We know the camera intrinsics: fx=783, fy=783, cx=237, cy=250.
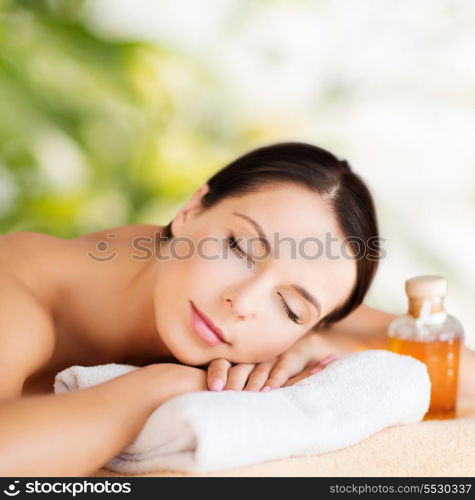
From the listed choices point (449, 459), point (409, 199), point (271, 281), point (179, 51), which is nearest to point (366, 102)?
point (409, 199)

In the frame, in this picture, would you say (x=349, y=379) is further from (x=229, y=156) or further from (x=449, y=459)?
(x=229, y=156)

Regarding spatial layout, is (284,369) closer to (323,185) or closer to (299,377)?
(299,377)

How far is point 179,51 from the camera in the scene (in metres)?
2.34

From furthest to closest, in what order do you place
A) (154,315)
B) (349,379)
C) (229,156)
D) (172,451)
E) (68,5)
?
(229,156) → (68,5) → (154,315) → (349,379) → (172,451)

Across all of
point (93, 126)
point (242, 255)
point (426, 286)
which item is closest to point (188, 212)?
point (242, 255)

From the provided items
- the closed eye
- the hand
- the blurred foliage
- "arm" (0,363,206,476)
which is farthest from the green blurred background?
"arm" (0,363,206,476)

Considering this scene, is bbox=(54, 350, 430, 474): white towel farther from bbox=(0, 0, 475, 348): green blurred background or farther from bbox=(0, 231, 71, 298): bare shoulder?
bbox=(0, 0, 475, 348): green blurred background

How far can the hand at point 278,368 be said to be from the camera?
125cm

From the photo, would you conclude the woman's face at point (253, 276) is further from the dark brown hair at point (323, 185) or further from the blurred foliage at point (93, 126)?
the blurred foliage at point (93, 126)

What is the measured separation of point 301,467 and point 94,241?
74cm

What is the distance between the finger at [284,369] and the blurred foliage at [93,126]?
0.98m

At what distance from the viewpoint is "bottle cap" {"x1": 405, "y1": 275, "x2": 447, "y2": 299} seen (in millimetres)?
1385

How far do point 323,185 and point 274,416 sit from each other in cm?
53

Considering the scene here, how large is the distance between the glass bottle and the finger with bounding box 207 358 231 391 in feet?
1.16
